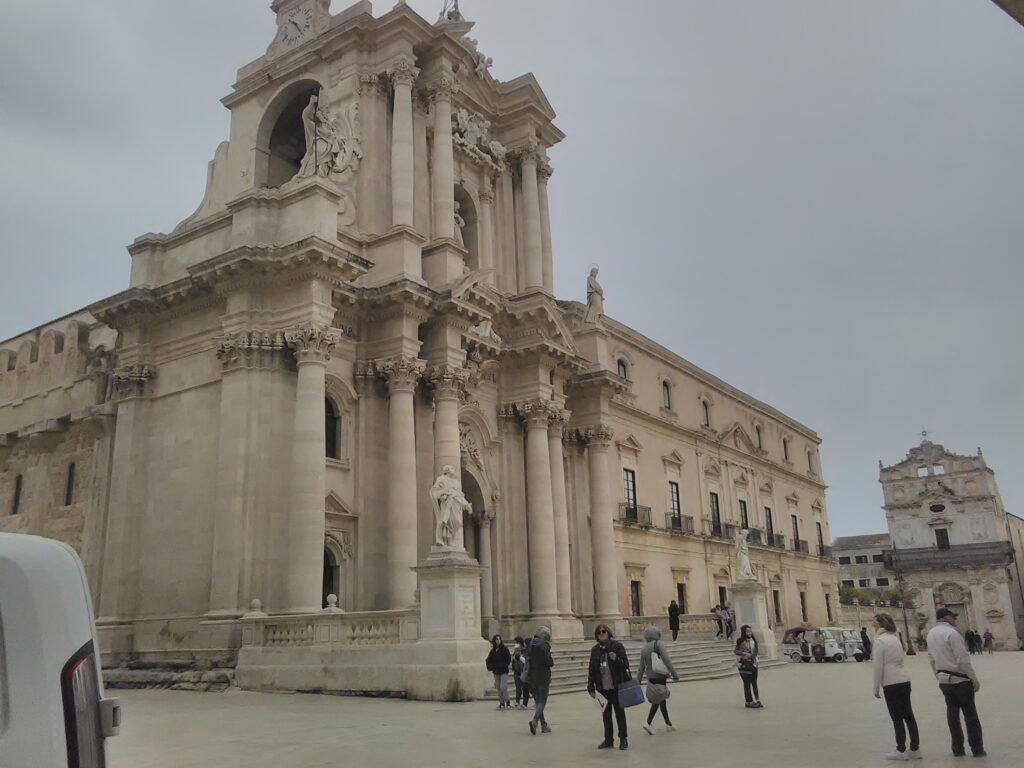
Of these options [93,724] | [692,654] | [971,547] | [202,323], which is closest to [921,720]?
[93,724]

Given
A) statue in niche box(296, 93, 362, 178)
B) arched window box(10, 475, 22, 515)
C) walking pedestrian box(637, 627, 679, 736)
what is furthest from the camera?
arched window box(10, 475, 22, 515)

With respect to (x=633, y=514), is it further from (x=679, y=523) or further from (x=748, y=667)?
(x=748, y=667)

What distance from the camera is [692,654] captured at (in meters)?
25.1

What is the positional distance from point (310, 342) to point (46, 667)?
18.1 meters

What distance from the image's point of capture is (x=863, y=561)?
324ft

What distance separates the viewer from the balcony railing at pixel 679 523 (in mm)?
37062

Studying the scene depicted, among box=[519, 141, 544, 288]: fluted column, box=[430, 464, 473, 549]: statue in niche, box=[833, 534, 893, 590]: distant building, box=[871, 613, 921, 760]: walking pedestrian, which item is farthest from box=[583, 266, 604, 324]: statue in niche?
box=[833, 534, 893, 590]: distant building

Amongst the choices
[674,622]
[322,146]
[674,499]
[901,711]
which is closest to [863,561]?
[674,499]

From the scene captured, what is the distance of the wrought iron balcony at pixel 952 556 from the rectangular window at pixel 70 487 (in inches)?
2614

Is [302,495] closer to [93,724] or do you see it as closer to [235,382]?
[235,382]

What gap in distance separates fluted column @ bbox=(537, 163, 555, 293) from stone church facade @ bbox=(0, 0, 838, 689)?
13 cm

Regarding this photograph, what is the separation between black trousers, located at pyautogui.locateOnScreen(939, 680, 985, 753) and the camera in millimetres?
8625

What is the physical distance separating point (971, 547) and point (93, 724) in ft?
267

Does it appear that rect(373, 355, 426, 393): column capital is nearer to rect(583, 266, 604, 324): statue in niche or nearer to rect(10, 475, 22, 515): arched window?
rect(583, 266, 604, 324): statue in niche
